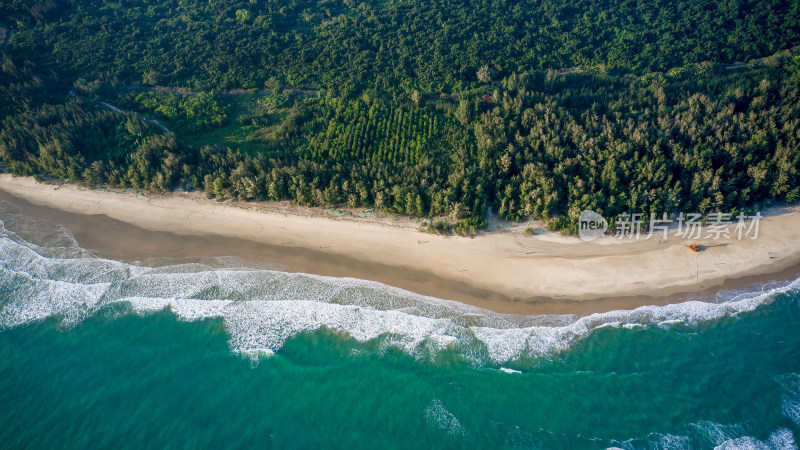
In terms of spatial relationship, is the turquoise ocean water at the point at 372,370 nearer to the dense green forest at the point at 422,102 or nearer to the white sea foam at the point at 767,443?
the white sea foam at the point at 767,443

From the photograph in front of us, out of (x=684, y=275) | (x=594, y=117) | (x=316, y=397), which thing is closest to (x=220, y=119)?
(x=316, y=397)

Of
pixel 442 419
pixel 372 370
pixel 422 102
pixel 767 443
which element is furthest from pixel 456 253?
pixel 767 443

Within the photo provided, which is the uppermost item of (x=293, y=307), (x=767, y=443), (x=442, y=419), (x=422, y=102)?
(x=422, y=102)

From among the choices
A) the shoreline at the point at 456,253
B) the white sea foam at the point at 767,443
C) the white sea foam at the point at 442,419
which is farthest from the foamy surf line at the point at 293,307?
the white sea foam at the point at 767,443

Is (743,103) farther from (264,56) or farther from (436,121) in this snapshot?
(264,56)

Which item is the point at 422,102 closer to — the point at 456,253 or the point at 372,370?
the point at 456,253

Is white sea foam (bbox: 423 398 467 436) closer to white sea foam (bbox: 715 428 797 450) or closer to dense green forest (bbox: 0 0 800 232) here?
dense green forest (bbox: 0 0 800 232)
